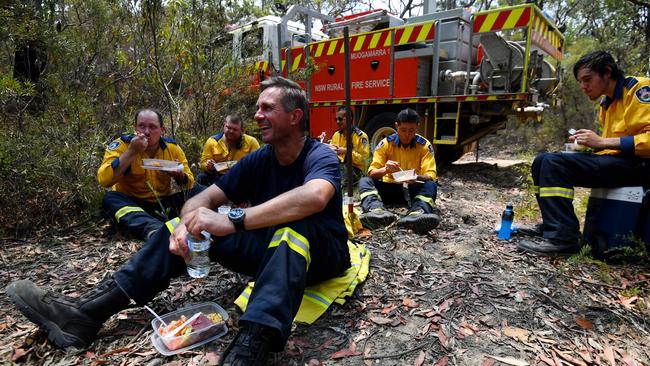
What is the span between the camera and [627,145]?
2797 millimetres

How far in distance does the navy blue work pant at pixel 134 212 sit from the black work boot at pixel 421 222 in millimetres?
2192

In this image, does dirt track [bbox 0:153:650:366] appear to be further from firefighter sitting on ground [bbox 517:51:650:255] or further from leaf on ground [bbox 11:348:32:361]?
firefighter sitting on ground [bbox 517:51:650:255]

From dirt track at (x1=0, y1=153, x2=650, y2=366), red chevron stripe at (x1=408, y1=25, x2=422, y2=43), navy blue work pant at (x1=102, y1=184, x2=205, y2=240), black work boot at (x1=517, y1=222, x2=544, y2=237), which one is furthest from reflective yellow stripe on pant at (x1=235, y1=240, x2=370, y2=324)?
red chevron stripe at (x1=408, y1=25, x2=422, y2=43)

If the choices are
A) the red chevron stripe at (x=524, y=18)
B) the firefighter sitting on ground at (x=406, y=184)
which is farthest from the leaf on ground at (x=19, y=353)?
the red chevron stripe at (x=524, y=18)

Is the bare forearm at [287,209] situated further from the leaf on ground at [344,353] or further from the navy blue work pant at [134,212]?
the navy blue work pant at [134,212]

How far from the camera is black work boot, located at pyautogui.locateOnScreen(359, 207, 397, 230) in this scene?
3846mm

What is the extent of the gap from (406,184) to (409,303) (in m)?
2.03

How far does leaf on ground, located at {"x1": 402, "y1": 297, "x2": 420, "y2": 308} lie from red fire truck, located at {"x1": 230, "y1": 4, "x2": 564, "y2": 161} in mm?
4544

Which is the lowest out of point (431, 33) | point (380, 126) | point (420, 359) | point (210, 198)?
point (420, 359)

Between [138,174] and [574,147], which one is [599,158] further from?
[138,174]

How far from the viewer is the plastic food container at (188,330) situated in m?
1.94

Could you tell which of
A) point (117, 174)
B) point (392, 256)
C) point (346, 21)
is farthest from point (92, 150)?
point (346, 21)

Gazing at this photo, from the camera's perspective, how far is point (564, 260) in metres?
2.96

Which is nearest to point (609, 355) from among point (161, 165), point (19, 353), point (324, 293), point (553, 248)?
point (553, 248)
